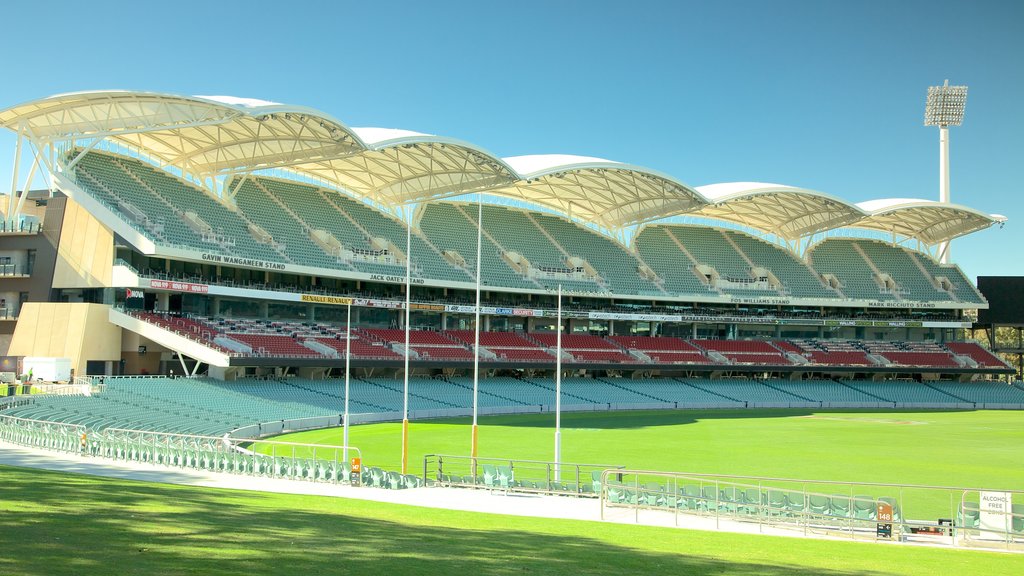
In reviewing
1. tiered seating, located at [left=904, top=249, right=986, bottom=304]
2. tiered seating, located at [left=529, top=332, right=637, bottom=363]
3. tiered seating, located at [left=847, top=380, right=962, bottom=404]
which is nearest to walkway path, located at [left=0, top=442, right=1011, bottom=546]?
tiered seating, located at [left=529, top=332, right=637, bottom=363]

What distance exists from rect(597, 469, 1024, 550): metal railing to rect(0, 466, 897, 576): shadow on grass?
3.07 meters

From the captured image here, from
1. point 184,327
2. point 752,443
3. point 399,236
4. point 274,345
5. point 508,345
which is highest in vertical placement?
point 399,236

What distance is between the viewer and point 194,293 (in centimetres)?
5944

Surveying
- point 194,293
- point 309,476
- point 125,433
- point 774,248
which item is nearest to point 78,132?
point 194,293

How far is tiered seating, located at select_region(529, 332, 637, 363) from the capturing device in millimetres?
77250

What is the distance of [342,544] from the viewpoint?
573 inches

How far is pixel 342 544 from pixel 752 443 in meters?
36.0

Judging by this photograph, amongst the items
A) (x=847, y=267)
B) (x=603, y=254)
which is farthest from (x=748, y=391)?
(x=847, y=267)

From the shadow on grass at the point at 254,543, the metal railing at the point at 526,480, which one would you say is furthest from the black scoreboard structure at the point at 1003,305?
the shadow on grass at the point at 254,543

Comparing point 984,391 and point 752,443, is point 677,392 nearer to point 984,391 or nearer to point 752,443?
point 752,443

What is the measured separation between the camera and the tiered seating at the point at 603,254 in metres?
84.4

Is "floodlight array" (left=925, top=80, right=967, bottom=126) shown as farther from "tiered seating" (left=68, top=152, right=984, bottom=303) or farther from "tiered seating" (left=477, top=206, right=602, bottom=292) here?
"tiered seating" (left=477, top=206, right=602, bottom=292)

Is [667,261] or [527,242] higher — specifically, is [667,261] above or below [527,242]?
below

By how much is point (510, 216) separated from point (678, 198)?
1672 centimetres
